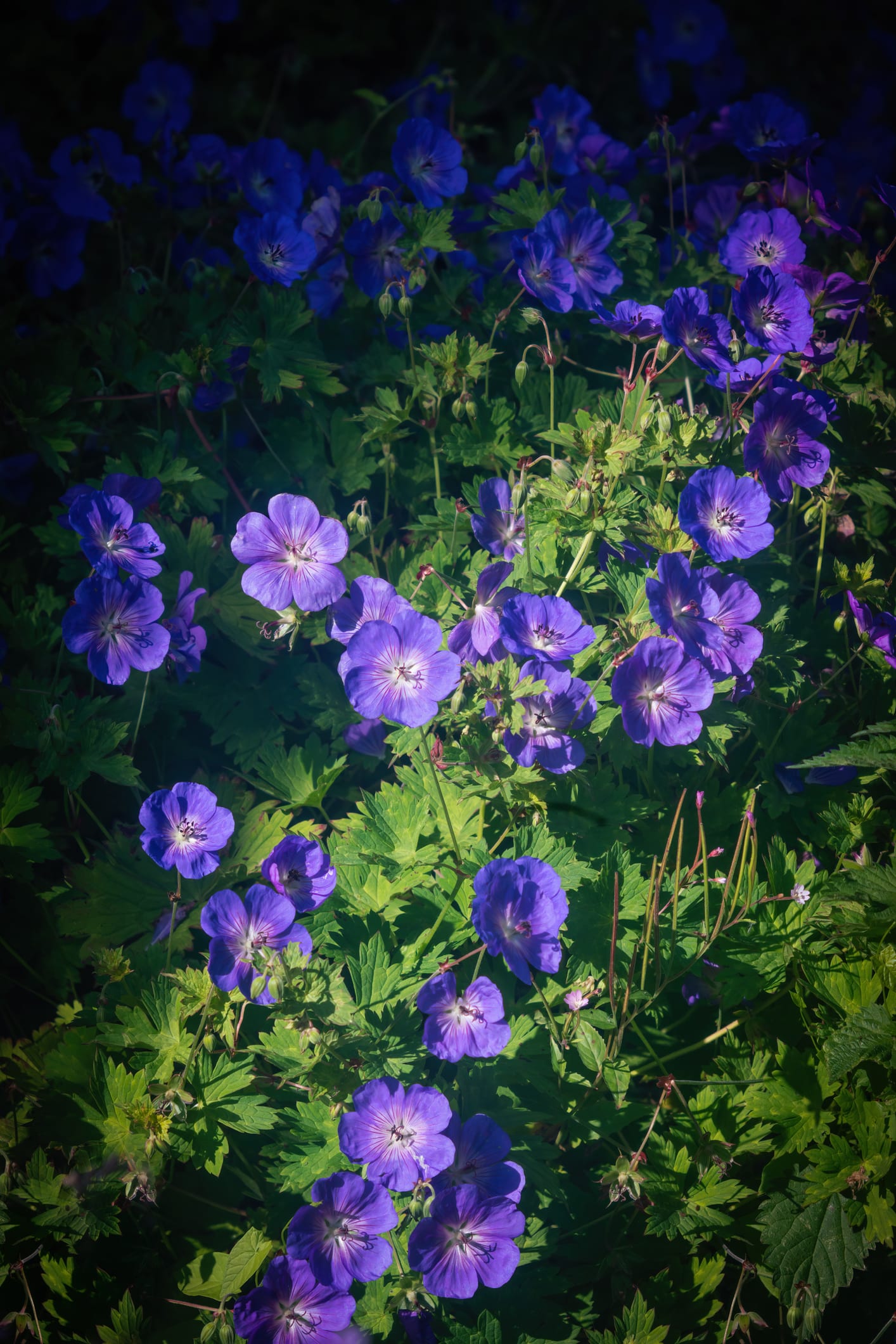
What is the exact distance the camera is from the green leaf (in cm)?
162

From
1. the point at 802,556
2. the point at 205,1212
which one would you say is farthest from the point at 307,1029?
the point at 802,556

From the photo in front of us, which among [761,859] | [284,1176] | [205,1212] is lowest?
[205,1212]

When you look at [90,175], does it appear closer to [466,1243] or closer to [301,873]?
[301,873]

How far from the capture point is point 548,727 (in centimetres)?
165

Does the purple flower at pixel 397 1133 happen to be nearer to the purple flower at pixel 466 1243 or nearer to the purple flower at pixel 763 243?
the purple flower at pixel 466 1243

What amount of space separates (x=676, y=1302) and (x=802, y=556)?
1630 mm

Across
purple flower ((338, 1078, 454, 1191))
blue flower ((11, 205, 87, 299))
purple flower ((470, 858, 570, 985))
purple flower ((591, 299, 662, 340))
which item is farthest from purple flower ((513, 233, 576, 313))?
purple flower ((338, 1078, 454, 1191))

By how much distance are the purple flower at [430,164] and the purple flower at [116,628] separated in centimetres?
135

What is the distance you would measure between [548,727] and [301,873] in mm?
528

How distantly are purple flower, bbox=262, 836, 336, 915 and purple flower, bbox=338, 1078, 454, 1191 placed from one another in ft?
1.15

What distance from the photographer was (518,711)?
5.33 feet

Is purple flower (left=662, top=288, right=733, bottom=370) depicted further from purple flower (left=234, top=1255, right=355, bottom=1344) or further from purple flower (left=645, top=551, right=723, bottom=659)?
purple flower (left=234, top=1255, right=355, bottom=1344)

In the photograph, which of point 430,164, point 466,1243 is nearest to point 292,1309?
point 466,1243

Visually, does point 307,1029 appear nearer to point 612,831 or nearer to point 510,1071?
point 510,1071
